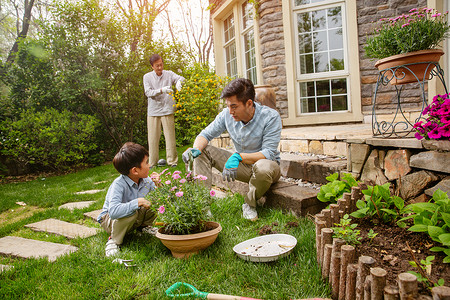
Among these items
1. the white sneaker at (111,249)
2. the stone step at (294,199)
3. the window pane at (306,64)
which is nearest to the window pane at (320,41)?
the window pane at (306,64)

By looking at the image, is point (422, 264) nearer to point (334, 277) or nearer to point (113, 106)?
point (334, 277)

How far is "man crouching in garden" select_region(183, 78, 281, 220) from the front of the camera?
2.37 m

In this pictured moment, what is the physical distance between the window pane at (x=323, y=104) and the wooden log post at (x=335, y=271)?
3.90 meters

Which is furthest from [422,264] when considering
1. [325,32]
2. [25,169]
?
[25,169]

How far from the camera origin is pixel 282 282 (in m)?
1.50

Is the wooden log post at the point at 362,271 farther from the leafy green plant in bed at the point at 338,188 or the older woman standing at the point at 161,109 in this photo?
the older woman standing at the point at 161,109

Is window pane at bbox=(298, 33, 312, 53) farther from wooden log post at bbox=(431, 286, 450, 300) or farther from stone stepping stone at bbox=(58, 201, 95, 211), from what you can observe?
wooden log post at bbox=(431, 286, 450, 300)

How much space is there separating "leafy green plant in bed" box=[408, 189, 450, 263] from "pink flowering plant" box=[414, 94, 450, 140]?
0.38m

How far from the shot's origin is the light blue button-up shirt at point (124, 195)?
198 centimetres

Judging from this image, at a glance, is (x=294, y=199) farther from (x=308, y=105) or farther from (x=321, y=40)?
(x=321, y=40)

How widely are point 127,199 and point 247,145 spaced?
1.06m

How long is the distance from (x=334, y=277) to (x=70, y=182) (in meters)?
4.73

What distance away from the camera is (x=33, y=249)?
2.21 m

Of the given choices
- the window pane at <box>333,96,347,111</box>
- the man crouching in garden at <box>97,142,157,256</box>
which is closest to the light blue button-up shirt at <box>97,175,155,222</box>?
the man crouching in garden at <box>97,142,157,256</box>
